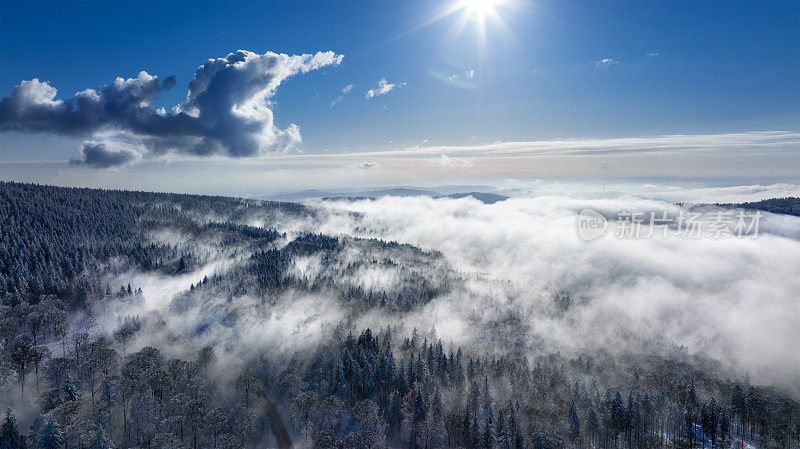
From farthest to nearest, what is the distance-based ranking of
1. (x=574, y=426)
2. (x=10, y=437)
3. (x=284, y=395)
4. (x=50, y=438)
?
(x=284, y=395)
(x=574, y=426)
(x=10, y=437)
(x=50, y=438)

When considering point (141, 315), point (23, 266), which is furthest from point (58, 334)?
point (23, 266)

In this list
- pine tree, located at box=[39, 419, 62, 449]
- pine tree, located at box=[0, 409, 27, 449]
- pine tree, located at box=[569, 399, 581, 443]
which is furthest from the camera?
pine tree, located at box=[569, 399, 581, 443]

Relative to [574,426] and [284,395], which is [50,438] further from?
[574,426]

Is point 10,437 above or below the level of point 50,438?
below

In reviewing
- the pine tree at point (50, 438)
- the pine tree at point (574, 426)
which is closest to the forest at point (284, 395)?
the pine tree at point (50, 438)

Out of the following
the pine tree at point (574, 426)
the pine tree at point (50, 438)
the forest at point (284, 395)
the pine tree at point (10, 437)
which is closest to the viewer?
the pine tree at point (50, 438)

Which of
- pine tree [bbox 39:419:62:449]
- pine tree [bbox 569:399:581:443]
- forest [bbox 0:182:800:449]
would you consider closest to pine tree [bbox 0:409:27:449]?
forest [bbox 0:182:800:449]

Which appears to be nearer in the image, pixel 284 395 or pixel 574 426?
pixel 574 426

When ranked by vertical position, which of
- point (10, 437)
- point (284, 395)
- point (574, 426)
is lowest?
point (574, 426)

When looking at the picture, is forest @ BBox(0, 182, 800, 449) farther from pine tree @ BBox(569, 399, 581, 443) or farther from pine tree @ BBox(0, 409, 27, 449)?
pine tree @ BBox(569, 399, 581, 443)

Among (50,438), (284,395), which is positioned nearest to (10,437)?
(50,438)

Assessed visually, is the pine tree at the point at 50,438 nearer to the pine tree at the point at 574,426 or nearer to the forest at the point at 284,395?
the forest at the point at 284,395

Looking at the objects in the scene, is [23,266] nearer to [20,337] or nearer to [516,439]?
[20,337]
